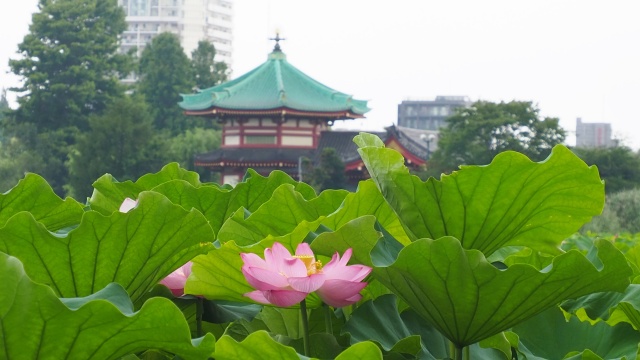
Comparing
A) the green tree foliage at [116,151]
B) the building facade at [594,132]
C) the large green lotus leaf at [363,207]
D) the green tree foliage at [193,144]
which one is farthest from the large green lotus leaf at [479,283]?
the building facade at [594,132]

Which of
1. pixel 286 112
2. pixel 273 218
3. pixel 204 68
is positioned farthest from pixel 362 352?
pixel 204 68

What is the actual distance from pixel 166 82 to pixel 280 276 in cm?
3123

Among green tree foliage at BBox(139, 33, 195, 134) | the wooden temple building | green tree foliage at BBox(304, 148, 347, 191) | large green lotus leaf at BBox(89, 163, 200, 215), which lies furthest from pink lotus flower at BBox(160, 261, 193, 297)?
green tree foliage at BBox(139, 33, 195, 134)

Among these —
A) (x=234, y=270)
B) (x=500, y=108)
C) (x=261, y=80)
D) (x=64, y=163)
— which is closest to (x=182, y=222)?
(x=234, y=270)

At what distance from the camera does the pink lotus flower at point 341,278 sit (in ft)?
2.13

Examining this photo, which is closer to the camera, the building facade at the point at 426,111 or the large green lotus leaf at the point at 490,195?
the large green lotus leaf at the point at 490,195

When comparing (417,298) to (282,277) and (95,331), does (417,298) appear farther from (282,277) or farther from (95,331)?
(95,331)

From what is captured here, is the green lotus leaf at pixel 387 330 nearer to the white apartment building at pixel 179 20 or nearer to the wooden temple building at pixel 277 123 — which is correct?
the wooden temple building at pixel 277 123

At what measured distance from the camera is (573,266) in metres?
0.65

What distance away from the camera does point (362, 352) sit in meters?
0.52

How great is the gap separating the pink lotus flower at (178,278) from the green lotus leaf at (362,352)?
9.7 inches

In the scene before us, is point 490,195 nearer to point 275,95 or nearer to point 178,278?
point 178,278

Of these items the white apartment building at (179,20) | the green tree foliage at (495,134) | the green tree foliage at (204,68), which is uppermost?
the white apartment building at (179,20)

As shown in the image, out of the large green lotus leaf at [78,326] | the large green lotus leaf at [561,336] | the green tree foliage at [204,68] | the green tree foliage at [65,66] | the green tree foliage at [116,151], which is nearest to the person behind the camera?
the large green lotus leaf at [78,326]
